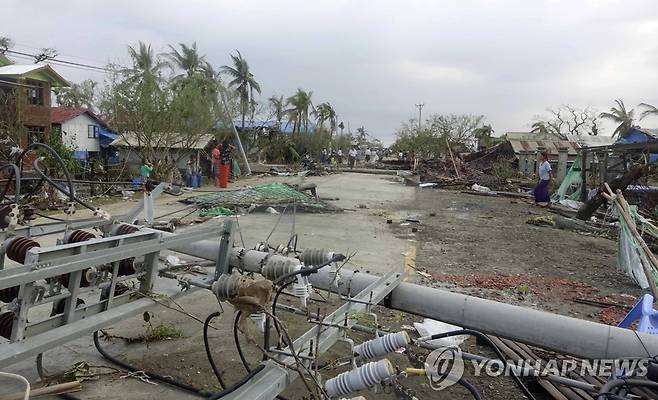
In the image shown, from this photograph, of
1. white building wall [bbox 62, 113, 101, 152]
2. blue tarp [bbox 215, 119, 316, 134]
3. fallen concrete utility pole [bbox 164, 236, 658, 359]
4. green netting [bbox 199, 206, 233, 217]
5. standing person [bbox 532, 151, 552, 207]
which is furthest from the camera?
blue tarp [bbox 215, 119, 316, 134]

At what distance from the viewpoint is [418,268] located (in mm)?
7504

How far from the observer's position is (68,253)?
2.52 metres

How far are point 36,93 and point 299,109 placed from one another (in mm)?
29012

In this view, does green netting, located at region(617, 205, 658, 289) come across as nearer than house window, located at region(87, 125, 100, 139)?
Yes

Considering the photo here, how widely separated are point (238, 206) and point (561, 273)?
8.16m

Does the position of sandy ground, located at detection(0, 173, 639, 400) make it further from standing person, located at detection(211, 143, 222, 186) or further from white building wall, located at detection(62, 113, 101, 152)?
white building wall, located at detection(62, 113, 101, 152)

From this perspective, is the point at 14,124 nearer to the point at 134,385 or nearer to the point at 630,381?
the point at 134,385

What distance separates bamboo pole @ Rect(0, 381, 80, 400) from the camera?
2.63 m

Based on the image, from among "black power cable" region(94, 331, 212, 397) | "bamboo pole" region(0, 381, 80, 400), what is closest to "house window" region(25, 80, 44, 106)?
"black power cable" region(94, 331, 212, 397)

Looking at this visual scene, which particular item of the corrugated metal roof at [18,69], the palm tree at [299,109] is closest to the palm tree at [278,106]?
the palm tree at [299,109]

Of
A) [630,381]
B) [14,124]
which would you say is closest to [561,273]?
[630,381]

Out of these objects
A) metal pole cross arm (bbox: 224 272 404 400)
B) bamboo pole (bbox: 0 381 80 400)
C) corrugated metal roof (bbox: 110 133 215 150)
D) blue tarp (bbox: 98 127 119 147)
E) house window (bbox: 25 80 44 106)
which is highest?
house window (bbox: 25 80 44 106)

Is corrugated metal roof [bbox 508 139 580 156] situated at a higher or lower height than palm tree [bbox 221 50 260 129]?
lower

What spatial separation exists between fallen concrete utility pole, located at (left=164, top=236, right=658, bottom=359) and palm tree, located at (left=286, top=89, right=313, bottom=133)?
46.0 m
